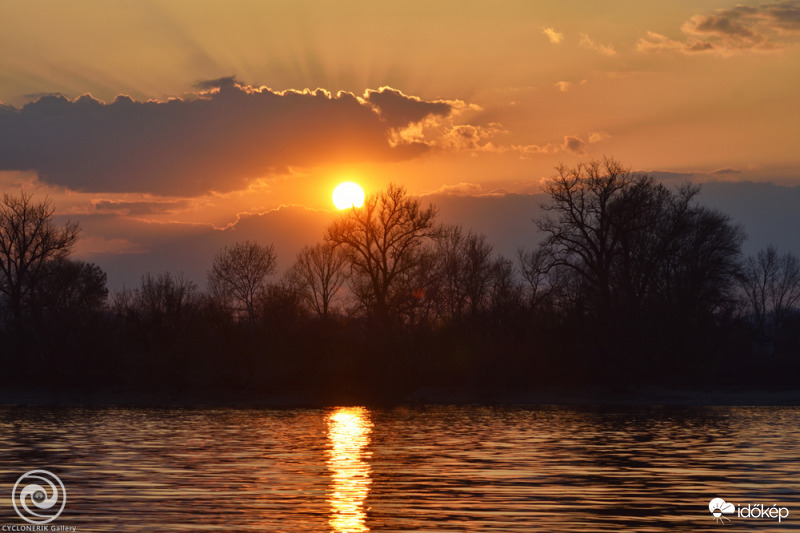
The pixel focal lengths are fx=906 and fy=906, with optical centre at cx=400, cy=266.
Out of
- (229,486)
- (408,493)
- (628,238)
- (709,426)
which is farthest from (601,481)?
(628,238)

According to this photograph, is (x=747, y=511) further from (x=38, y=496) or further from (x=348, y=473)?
(x=38, y=496)

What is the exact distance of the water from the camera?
1942cm

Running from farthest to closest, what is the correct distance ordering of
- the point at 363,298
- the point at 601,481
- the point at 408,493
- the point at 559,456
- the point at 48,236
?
the point at 48,236, the point at 363,298, the point at 559,456, the point at 601,481, the point at 408,493

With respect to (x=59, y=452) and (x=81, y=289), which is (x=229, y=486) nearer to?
(x=59, y=452)

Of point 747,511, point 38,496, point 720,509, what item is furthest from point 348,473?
point 747,511

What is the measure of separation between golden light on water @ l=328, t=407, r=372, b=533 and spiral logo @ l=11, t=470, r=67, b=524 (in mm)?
6245

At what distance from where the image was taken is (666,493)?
23453mm

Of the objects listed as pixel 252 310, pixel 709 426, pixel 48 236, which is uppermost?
pixel 48 236

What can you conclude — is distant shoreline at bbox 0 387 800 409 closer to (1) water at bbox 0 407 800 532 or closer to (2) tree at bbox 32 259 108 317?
(2) tree at bbox 32 259 108 317

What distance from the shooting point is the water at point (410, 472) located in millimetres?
19422

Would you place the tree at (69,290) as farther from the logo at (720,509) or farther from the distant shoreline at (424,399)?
the logo at (720,509)

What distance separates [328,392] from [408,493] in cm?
5851

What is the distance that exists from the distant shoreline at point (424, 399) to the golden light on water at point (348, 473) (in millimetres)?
25733

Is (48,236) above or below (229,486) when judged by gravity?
above
